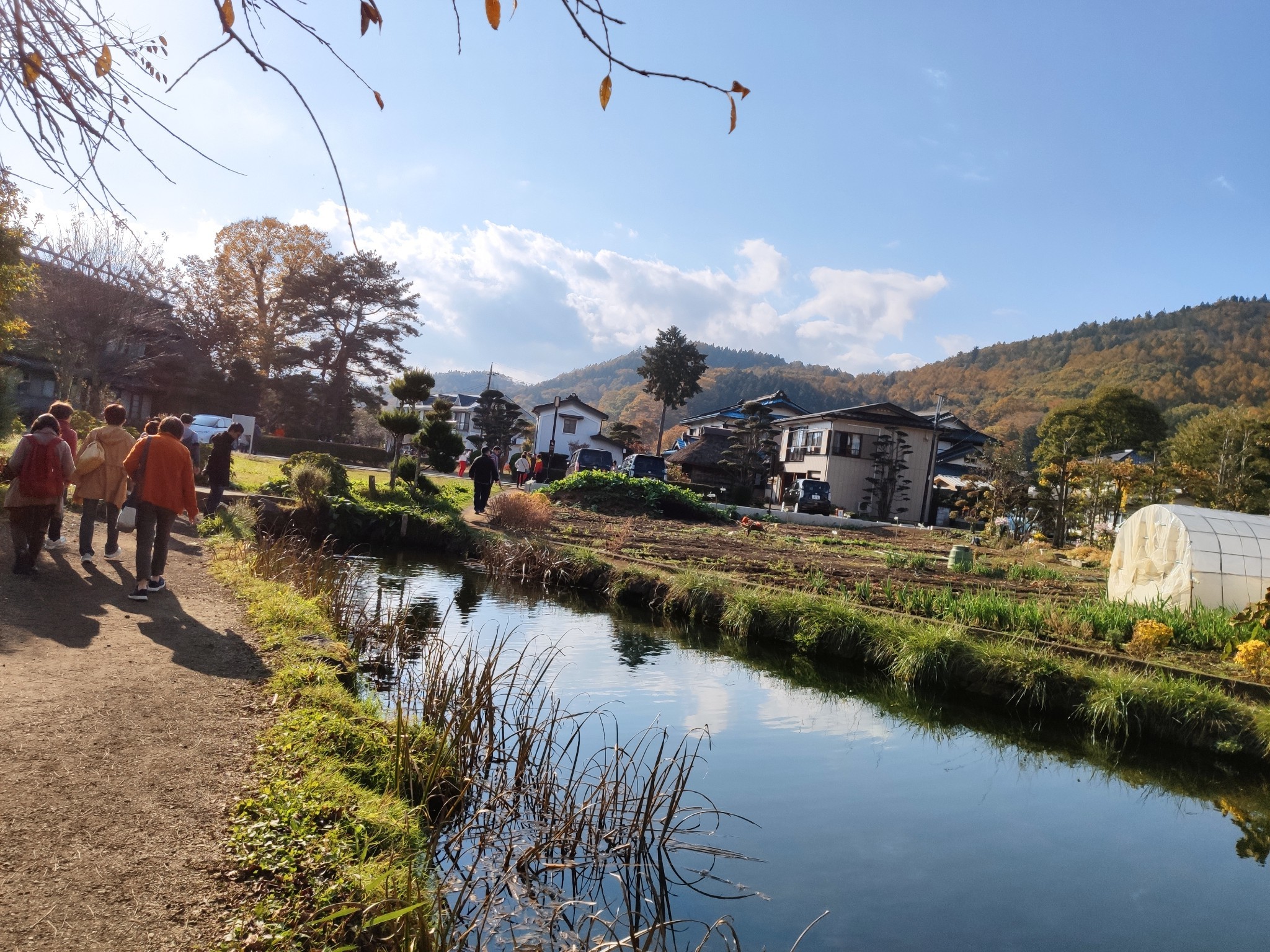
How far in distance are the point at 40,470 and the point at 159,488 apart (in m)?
1.62

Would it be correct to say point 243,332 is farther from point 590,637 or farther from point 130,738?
point 130,738

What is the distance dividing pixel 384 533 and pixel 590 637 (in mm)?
9094

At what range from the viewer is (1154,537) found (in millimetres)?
13359

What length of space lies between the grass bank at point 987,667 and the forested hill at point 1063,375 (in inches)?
2675

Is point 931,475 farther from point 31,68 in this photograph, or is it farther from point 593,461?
point 31,68

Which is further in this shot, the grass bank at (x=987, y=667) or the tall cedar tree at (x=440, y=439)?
the tall cedar tree at (x=440, y=439)

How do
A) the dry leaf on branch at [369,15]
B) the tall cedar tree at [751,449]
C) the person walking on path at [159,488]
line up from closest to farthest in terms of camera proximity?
the dry leaf on branch at [369,15], the person walking on path at [159,488], the tall cedar tree at [751,449]

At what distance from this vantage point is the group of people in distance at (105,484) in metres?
7.84

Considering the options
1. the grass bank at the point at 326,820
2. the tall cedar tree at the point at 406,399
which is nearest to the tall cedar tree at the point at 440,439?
the tall cedar tree at the point at 406,399

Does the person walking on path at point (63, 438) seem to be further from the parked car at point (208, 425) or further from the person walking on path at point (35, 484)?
the parked car at point (208, 425)

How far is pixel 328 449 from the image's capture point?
4619 cm

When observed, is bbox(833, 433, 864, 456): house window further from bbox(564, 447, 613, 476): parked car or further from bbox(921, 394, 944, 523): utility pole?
bbox(564, 447, 613, 476): parked car

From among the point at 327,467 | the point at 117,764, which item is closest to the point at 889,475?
the point at 327,467

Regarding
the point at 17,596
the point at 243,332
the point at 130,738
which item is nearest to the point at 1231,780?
the point at 130,738
